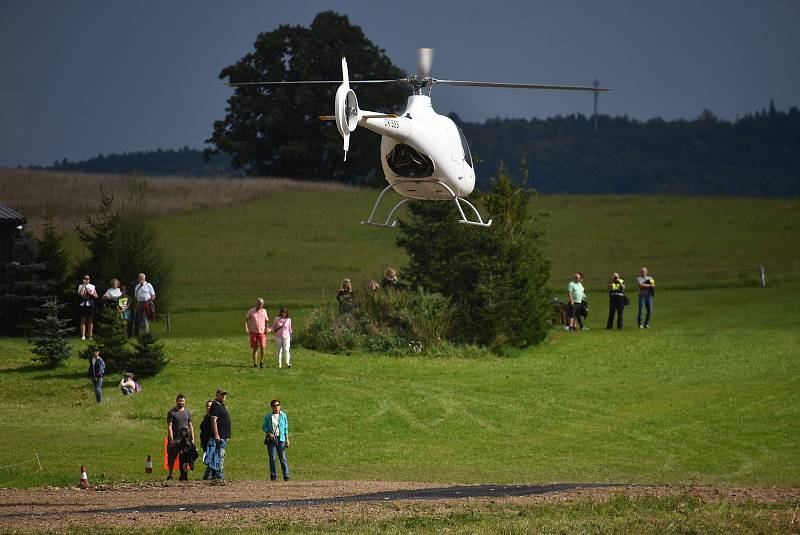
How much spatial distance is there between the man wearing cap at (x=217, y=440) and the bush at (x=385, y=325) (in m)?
14.9

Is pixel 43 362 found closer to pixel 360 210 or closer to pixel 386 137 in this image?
pixel 386 137

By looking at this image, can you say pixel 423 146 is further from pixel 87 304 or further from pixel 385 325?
pixel 87 304

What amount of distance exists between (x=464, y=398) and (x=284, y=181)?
5963 centimetres

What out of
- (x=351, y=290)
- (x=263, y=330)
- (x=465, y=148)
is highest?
(x=465, y=148)

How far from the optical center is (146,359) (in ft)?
111

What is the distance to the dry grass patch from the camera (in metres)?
72.2

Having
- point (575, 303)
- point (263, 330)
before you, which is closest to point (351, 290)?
point (263, 330)

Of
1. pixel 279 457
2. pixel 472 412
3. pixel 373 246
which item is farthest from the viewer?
pixel 373 246

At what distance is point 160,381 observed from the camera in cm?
3366

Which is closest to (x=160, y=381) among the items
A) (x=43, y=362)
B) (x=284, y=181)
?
(x=43, y=362)

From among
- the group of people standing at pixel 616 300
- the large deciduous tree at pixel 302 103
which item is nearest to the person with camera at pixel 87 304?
the group of people standing at pixel 616 300

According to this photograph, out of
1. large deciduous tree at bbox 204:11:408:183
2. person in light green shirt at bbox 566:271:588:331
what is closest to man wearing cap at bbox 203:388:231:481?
person in light green shirt at bbox 566:271:588:331

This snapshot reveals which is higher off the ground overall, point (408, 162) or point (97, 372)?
point (408, 162)

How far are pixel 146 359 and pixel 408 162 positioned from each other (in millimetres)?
11868
